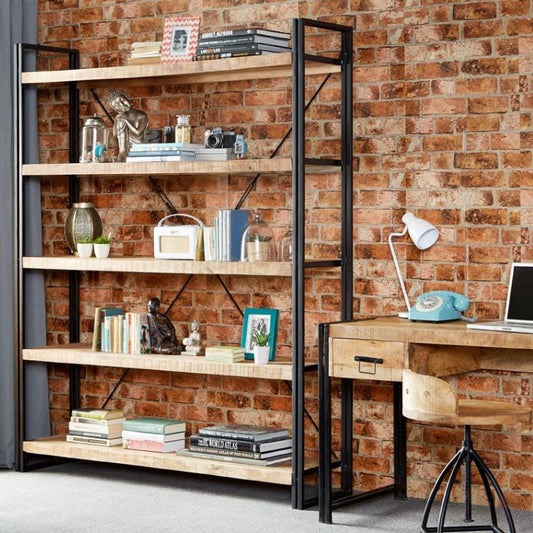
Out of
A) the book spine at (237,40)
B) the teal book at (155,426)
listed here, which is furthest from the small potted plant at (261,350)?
the book spine at (237,40)

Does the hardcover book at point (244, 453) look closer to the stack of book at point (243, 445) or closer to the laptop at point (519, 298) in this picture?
the stack of book at point (243, 445)

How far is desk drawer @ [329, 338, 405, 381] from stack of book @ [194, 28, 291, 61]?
1.30 meters

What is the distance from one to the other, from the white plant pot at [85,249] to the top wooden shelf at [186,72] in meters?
0.77

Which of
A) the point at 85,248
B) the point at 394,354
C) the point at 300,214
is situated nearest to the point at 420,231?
the point at 300,214

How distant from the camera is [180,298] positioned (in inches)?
208

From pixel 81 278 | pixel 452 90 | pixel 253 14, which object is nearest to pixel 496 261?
pixel 452 90

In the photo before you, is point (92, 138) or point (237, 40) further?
point (92, 138)

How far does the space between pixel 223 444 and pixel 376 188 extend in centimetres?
130

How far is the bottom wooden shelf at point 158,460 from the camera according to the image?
4.57 metres

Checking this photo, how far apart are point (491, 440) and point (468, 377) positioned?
0.91ft

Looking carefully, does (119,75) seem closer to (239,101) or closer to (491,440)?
(239,101)

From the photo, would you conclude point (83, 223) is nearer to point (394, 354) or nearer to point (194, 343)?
point (194, 343)

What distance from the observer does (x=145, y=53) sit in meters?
4.97

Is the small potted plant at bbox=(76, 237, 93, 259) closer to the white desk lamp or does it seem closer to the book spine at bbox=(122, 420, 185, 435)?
the book spine at bbox=(122, 420, 185, 435)
